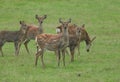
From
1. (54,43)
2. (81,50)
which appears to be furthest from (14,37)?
(54,43)

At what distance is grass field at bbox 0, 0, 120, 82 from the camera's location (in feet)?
49.6

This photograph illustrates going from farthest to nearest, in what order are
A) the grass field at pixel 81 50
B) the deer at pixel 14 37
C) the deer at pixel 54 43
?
the deer at pixel 14 37 < the deer at pixel 54 43 < the grass field at pixel 81 50

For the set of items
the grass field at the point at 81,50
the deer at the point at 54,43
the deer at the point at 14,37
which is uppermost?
the deer at the point at 54,43

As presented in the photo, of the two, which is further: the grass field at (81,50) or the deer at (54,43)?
the deer at (54,43)

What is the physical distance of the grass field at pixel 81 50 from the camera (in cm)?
1512

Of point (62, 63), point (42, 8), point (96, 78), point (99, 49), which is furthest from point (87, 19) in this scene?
point (96, 78)

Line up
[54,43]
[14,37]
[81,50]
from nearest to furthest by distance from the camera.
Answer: [54,43] → [14,37] → [81,50]

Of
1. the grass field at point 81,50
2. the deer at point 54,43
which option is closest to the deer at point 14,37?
the grass field at point 81,50

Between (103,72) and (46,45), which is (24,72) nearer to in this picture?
(46,45)

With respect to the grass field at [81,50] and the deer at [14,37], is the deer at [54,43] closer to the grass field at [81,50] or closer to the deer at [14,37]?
the grass field at [81,50]

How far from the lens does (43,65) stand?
16.7 m

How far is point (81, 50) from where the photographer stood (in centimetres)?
2214

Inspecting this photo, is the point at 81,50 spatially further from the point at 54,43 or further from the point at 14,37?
the point at 54,43

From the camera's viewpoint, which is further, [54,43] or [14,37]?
[14,37]
